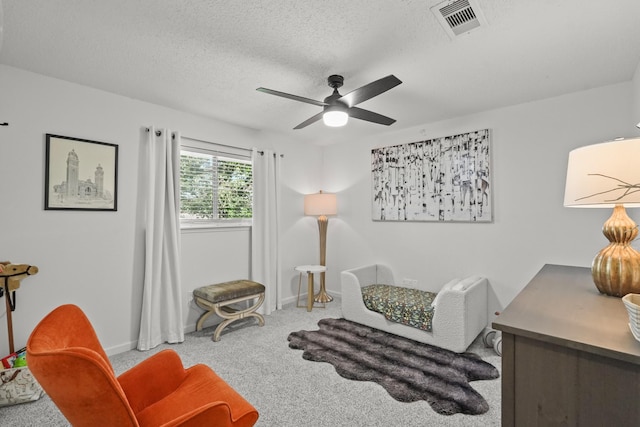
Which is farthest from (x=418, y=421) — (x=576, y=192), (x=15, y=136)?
(x=15, y=136)

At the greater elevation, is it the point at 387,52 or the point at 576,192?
the point at 387,52

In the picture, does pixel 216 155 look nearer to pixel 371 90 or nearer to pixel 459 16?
pixel 371 90

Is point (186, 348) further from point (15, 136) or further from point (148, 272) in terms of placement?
point (15, 136)

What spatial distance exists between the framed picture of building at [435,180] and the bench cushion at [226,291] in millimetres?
1943

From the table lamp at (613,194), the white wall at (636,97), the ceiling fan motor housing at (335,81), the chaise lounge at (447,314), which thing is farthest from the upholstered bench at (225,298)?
the white wall at (636,97)

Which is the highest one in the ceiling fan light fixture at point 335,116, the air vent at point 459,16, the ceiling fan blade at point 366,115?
the air vent at point 459,16

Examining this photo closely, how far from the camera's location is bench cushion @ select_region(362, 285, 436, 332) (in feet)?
Result: 9.78

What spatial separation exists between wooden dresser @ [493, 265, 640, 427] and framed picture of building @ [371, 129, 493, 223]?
2.31m

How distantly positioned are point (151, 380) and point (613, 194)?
7.70 feet

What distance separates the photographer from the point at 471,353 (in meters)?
2.79

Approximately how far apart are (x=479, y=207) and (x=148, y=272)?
3557 mm

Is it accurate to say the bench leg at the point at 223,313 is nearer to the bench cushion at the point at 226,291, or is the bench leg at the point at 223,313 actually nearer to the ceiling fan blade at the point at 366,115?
the bench cushion at the point at 226,291

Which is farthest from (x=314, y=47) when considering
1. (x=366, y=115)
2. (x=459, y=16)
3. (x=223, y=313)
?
(x=223, y=313)

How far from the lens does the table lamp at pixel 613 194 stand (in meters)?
1.25
